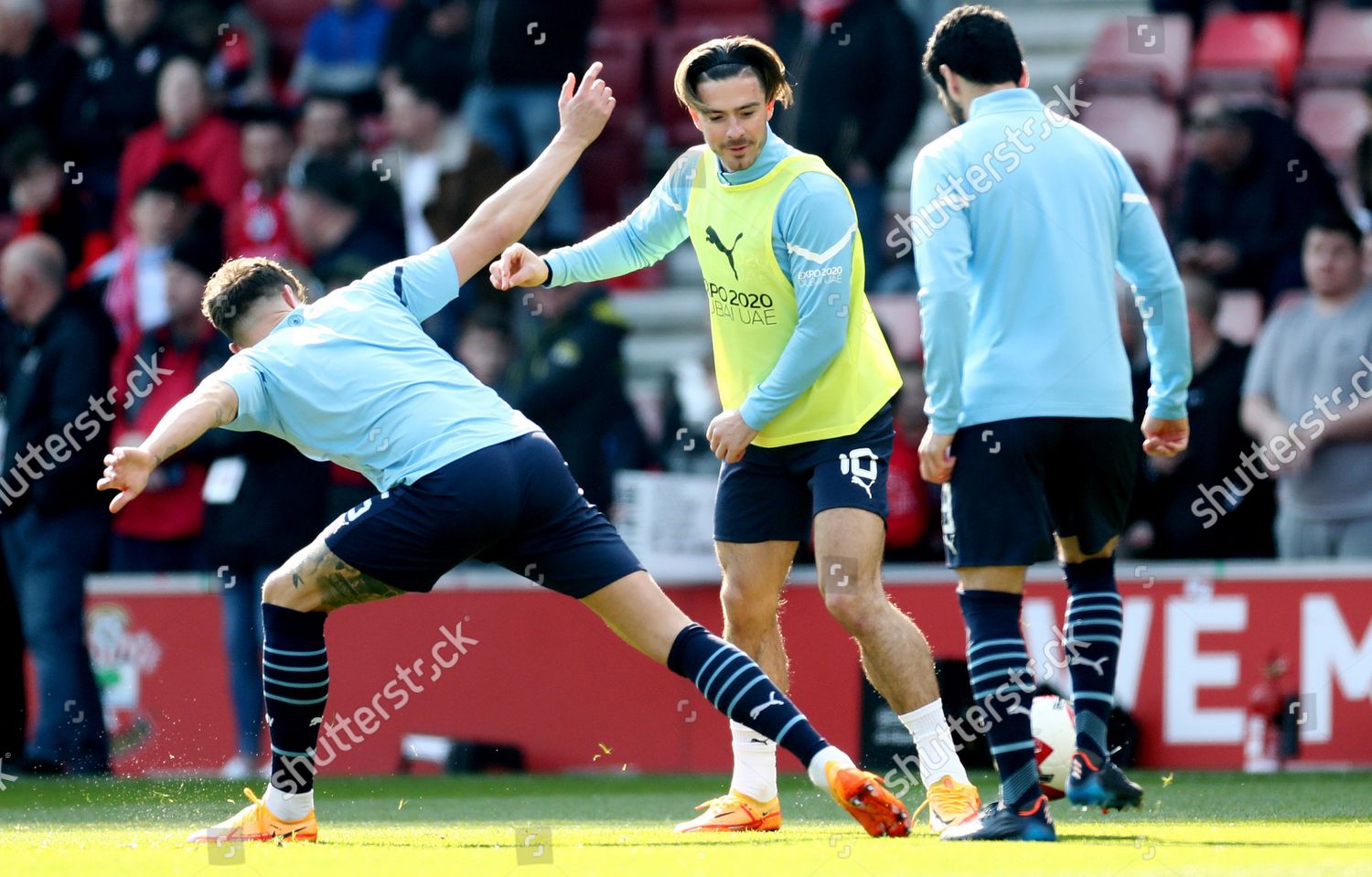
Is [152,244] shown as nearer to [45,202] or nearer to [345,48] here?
[45,202]

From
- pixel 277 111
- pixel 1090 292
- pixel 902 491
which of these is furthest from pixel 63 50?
pixel 1090 292

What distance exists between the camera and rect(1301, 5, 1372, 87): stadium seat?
12.2 meters

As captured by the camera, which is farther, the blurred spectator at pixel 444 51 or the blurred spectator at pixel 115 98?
the blurred spectator at pixel 115 98

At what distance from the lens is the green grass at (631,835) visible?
470 centimetres

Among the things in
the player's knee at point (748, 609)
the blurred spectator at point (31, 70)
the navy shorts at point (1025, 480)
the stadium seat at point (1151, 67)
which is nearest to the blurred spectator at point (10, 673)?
the blurred spectator at point (31, 70)

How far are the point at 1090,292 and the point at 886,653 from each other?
125 cm

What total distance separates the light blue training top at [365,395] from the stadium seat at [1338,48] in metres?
8.20

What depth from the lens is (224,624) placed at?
400 inches

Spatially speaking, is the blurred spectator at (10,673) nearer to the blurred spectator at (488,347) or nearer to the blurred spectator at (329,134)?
the blurred spectator at (488,347)

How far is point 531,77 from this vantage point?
1207cm

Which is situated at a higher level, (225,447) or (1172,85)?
(1172,85)

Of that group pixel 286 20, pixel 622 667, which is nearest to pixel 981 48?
pixel 622 667

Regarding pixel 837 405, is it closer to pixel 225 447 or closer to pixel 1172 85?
pixel 225 447

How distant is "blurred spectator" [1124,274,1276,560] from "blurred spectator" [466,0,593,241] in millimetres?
3930
